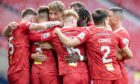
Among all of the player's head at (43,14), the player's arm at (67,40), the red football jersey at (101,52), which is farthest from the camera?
the player's head at (43,14)

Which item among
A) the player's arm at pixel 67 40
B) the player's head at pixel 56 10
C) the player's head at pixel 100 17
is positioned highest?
the player's head at pixel 56 10

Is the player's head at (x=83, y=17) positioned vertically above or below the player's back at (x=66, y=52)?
above

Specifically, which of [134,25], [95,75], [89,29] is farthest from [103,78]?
[134,25]

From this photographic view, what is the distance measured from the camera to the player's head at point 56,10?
669cm

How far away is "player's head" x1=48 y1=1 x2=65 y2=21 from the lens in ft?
21.9

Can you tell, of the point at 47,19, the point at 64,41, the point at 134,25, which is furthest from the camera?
the point at 134,25

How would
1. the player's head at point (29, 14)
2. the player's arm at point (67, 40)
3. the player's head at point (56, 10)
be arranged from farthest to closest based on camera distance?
the player's head at point (29, 14) → the player's head at point (56, 10) → the player's arm at point (67, 40)

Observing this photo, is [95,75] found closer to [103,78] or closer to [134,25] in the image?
[103,78]

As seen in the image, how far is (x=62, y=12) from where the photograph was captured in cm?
669

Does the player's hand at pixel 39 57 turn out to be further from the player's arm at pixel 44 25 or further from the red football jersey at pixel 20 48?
the player's arm at pixel 44 25

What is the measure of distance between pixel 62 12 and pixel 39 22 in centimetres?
37

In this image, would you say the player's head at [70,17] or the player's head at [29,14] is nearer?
the player's head at [70,17]

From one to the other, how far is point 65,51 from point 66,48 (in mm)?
40

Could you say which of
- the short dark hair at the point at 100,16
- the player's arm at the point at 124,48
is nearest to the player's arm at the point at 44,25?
the short dark hair at the point at 100,16
